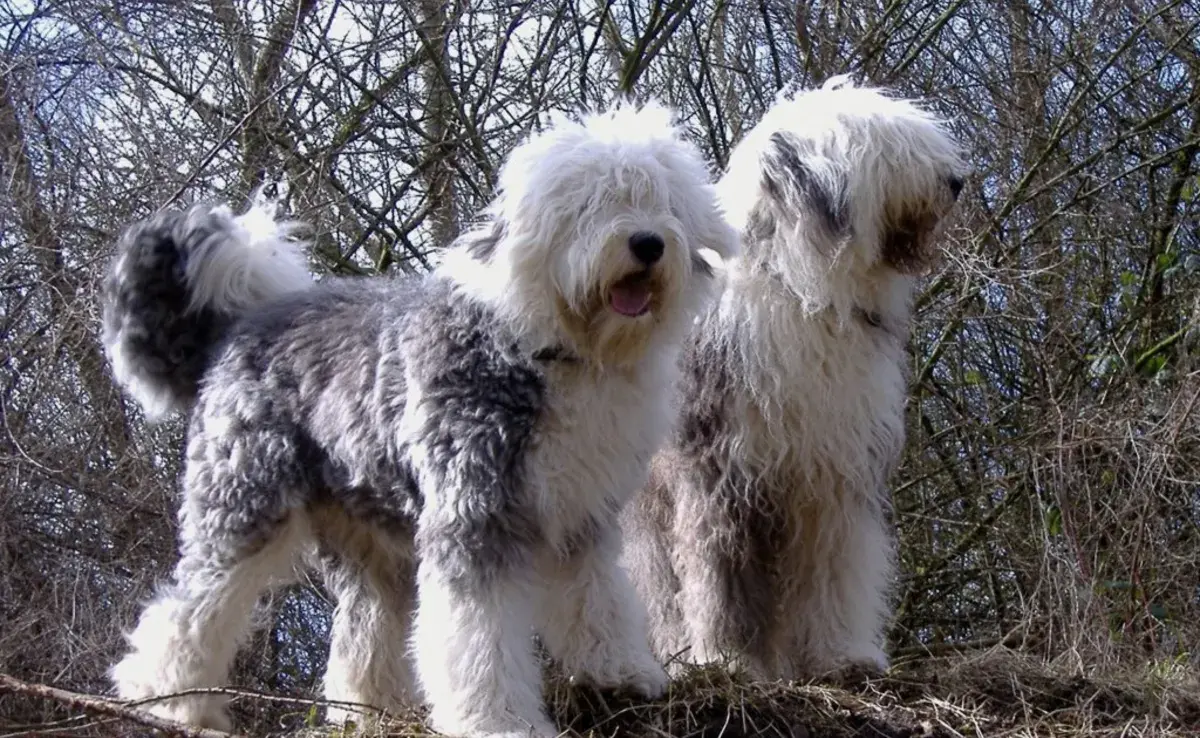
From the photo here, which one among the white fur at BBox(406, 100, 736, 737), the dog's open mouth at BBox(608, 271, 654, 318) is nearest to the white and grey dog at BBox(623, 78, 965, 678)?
the white fur at BBox(406, 100, 736, 737)

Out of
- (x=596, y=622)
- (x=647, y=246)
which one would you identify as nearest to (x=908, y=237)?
(x=647, y=246)

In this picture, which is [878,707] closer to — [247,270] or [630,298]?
[630,298]

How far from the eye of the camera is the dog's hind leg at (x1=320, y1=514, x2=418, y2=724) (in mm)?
4355

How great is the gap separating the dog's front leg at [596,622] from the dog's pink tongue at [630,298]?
63 centimetres

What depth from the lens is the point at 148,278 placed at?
4418 mm

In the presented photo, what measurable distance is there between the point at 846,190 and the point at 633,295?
997 millimetres

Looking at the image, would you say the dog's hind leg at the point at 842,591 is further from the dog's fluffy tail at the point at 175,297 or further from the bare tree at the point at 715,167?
the dog's fluffy tail at the point at 175,297

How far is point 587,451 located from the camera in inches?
148

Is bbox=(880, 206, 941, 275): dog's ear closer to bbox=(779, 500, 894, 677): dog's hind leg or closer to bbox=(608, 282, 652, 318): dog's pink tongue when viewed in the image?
bbox=(779, 500, 894, 677): dog's hind leg

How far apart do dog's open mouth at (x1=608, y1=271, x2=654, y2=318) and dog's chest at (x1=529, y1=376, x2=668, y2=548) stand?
0.22m

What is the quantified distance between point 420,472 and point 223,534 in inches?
26.2

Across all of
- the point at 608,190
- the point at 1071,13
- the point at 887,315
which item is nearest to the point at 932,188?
the point at 887,315

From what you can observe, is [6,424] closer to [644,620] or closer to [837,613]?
[644,620]

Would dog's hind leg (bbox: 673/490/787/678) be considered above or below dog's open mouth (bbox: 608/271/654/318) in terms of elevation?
below
